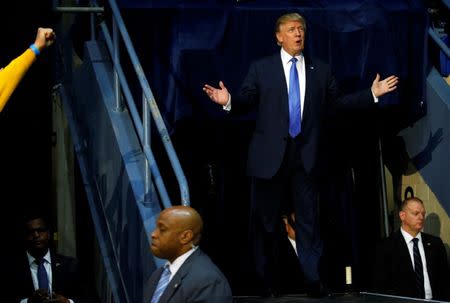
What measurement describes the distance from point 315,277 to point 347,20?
8.55 ft

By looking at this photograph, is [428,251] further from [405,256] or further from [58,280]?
[58,280]

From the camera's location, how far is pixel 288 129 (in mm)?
8047

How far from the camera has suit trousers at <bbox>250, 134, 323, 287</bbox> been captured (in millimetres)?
7984

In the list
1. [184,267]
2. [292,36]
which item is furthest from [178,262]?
[292,36]

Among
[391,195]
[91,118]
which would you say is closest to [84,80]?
[91,118]

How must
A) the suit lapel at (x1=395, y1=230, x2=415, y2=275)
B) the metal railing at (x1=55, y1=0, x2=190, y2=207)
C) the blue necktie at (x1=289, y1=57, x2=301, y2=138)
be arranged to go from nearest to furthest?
the metal railing at (x1=55, y1=0, x2=190, y2=207)
the blue necktie at (x1=289, y1=57, x2=301, y2=138)
the suit lapel at (x1=395, y1=230, x2=415, y2=275)

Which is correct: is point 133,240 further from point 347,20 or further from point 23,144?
point 23,144

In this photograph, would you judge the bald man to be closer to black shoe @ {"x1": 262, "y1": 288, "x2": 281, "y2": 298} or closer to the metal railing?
the metal railing

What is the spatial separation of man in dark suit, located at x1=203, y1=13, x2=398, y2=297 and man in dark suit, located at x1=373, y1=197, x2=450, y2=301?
1.12 metres

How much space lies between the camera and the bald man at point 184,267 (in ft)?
17.8

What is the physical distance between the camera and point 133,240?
759 centimetres

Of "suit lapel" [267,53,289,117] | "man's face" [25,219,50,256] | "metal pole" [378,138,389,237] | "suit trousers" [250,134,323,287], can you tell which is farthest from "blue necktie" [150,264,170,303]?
"metal pole" [378,138,389,237]

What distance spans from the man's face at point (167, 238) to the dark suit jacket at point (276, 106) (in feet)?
8.03

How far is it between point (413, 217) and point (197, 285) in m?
4.15
